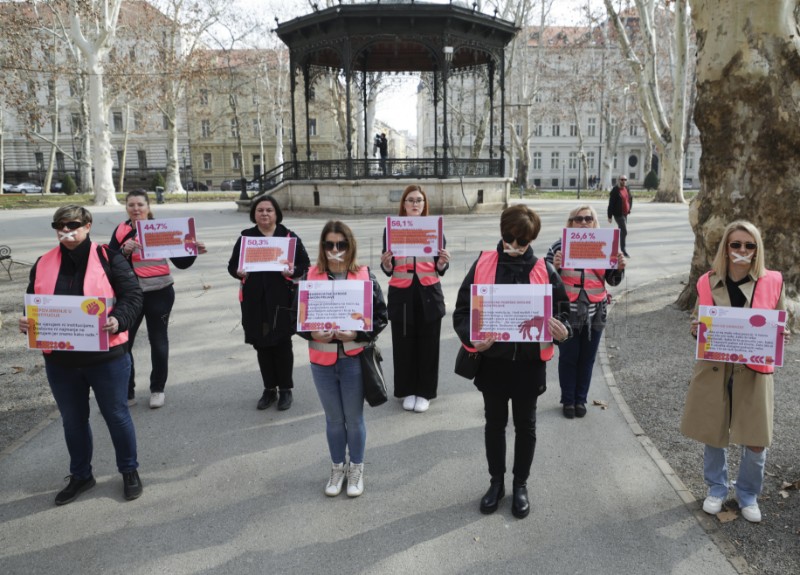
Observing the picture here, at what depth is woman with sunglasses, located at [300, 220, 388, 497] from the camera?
3.86 meters

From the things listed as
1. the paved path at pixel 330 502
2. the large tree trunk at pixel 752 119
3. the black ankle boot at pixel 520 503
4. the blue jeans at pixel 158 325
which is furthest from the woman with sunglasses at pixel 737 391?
the large tree trunk at pixel 752 119

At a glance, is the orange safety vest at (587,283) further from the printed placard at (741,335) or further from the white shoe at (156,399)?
the white shoe at (156,399)

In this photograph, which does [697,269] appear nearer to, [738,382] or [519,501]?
[738,382]

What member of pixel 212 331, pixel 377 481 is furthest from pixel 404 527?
pixel 212 331

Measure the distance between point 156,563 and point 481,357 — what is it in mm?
2270

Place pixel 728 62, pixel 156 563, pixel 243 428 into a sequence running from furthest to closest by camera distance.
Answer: pixel 728 62 < pixel 243 428 < pixel 156 563

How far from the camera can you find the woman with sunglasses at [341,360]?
152 inches

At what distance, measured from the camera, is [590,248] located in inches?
200

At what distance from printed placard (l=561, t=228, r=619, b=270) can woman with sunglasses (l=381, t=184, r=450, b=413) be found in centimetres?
108

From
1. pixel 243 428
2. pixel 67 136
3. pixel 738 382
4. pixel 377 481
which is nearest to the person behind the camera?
pixel 738 382

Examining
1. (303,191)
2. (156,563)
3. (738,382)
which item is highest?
(303,191)

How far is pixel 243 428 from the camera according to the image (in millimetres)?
5184

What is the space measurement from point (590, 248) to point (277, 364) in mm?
3080

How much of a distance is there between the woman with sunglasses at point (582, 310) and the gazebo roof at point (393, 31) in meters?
18.1
